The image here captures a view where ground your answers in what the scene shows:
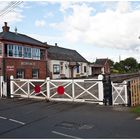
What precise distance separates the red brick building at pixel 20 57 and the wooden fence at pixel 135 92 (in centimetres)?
1797

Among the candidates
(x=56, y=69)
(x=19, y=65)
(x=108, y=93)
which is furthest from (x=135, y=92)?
(x=56, y=69)

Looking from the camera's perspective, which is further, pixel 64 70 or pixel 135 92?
pixel 64 70

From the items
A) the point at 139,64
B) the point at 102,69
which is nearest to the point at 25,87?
the point at 102,69

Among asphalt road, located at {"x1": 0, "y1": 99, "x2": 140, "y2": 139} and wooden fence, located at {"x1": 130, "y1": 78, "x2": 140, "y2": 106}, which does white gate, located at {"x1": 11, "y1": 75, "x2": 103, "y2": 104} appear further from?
wooden fence, located at {"x1": 130, "y1": 78, "x2": 140, "y2": 106}

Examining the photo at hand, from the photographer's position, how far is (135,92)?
15391 millimetres

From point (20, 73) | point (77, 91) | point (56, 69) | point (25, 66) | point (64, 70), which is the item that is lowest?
point (77, 91)

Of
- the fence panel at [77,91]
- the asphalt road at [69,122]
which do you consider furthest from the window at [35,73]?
the asphalt road at [69,122]

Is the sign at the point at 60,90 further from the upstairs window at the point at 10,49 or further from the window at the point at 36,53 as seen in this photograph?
the window at the point at 36,53

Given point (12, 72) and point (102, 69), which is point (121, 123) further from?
point (102, 69)

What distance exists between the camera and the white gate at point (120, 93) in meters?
15.2

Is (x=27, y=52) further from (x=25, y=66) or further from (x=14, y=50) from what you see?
(x=14, y=50)

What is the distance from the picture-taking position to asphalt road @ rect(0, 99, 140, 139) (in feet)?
31.2

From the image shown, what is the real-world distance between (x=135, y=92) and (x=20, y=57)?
20.7m

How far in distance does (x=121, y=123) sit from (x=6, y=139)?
14.8 ft
